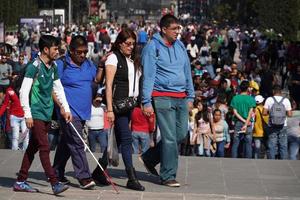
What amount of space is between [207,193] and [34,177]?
213 centimetres

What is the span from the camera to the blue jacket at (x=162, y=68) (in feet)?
33.1

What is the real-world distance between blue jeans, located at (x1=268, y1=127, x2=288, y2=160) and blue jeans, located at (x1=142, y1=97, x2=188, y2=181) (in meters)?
5.67

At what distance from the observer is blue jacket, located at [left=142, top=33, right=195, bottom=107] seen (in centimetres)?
1009

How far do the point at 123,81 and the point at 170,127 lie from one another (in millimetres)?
725

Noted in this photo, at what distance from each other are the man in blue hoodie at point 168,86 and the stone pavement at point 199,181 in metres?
0.48

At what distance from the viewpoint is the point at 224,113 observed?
56.4 ft

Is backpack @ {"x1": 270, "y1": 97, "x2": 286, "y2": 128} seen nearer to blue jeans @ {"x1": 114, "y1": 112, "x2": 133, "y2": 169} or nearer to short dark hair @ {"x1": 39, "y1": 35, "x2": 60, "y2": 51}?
blue jeans @ {"x1": 114, "y1": 112, "x2": 133, "y2": 169}

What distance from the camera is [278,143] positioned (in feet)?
52.4

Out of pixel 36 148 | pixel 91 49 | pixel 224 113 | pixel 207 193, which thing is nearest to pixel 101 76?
pixel 36 148

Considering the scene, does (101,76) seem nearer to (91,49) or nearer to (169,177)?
(169,177)

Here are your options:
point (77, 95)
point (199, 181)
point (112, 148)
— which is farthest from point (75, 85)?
point (199, 181)

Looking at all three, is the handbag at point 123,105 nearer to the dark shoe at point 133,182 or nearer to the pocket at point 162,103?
the pocket at point 162,103

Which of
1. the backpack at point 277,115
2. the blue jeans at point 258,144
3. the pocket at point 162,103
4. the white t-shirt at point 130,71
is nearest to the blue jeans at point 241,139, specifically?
the blue jeans at point 258,144

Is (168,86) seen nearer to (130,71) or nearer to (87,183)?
(130,71)
